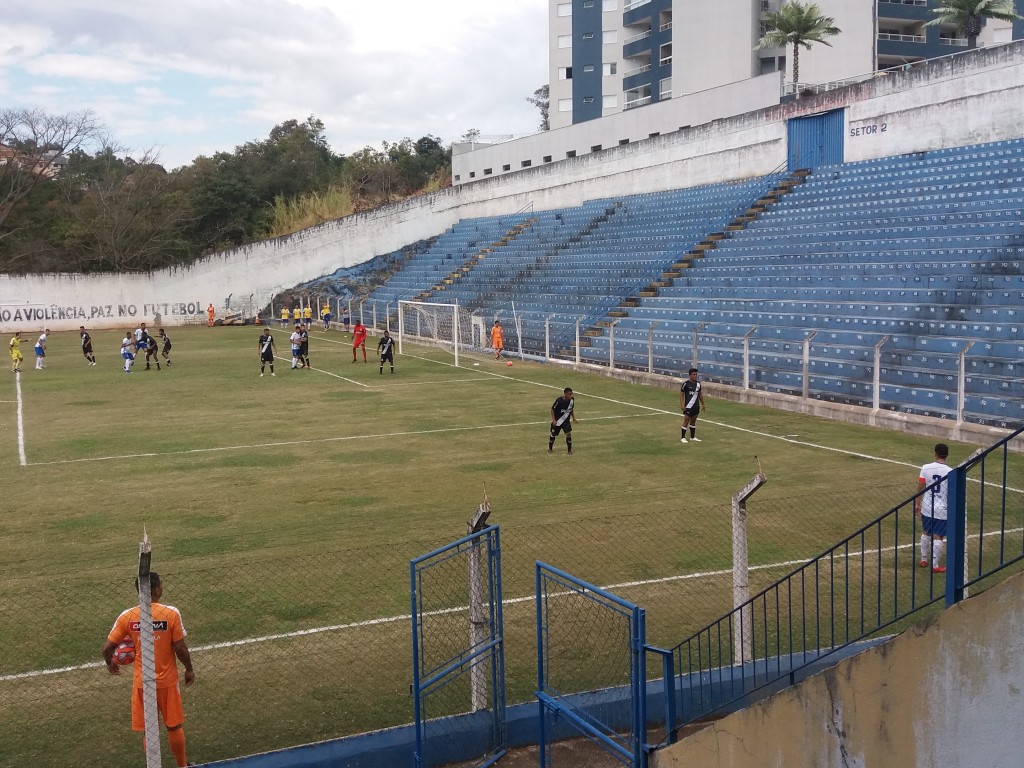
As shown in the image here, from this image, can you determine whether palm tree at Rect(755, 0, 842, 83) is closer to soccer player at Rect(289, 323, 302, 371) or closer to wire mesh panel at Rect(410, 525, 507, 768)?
soccer player at Rect(289, 323, 302, 371)

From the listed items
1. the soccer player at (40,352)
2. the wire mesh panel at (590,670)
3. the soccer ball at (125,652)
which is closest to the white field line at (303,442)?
the wire mesh panel at (590,670)

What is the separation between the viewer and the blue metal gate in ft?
115

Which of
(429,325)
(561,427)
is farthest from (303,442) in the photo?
(429,325)

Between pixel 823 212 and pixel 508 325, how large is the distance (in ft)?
39.6

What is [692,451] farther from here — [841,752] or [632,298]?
[632,298]

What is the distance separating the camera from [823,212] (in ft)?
101

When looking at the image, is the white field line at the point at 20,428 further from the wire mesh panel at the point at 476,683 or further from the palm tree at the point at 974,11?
the palm tree at the point at 974,11

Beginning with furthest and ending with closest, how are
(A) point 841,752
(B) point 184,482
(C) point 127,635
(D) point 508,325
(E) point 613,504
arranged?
1. (D) point 508,325
2. (B) point 184,482
3. (E) point 613,504
4. (C) point 127,635
5. (A) point 841,752

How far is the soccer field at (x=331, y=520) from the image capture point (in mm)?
7949

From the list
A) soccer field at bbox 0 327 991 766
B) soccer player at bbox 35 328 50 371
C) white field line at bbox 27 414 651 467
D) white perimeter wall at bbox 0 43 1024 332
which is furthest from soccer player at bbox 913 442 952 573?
soccer player at bbox 35 328 50 371

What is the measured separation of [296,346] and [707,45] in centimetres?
3505

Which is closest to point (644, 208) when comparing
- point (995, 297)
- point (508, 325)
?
point (508, 325)

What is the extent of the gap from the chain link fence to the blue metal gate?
2497 centimetres

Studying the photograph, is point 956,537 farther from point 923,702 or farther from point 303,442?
point 303,442
